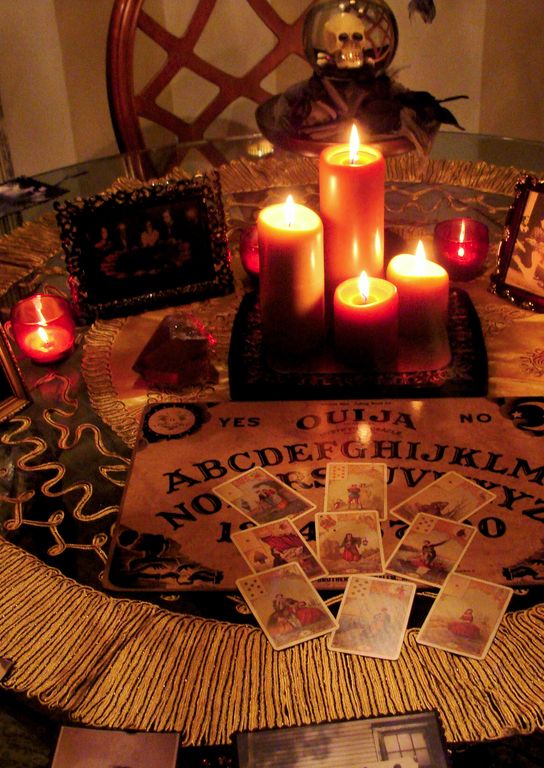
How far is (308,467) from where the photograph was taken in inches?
31.3

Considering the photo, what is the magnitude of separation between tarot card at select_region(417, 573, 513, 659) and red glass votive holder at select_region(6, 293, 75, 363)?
55 cm

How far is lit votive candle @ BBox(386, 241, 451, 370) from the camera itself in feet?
2.87

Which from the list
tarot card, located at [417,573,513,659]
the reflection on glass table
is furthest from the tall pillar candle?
the reflection on glass table

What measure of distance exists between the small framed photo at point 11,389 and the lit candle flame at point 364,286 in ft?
1.26

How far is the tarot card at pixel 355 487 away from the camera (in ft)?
2.46

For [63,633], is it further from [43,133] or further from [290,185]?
[43,133]

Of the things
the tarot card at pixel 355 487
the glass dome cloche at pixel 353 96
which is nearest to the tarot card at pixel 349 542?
the tarot card at pixel 355 487

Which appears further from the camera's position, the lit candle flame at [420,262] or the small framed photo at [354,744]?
the lit candle flame at [420,262]

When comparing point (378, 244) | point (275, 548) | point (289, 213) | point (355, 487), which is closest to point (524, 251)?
point (378, 244)

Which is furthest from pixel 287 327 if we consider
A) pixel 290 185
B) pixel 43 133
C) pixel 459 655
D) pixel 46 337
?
pixel 43 133

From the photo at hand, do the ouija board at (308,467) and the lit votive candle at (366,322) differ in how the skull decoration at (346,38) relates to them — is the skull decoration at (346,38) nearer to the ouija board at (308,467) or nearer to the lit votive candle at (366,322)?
the lit votive candle at (366,322)

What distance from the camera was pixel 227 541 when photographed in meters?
0.72

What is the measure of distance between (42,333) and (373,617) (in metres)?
0.55

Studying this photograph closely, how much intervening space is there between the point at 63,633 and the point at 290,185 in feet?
2.93
